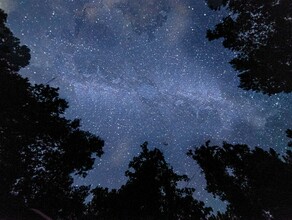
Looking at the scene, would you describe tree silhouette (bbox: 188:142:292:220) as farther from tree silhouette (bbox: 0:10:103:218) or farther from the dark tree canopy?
tree silhouette (bbox: 0:10:103:218)

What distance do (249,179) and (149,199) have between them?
7451 mm

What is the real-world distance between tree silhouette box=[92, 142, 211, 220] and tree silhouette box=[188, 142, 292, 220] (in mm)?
2209

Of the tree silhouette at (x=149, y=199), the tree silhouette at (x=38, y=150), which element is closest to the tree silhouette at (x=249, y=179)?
the tree silhouette at (x=149, y=199)

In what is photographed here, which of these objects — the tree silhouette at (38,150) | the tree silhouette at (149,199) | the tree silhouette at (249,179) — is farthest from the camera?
the tree silhouette at (149,199)

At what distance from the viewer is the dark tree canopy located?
1207cm

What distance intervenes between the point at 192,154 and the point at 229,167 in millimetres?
2644

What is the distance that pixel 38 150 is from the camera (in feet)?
54.3

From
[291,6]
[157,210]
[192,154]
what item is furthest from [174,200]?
[291,6]

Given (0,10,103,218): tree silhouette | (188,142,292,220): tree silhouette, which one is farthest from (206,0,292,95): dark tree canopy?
(0,10,103,218): tree silhouette

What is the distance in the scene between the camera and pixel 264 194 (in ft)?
42.8

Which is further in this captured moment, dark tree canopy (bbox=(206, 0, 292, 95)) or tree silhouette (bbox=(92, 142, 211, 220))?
tree silhouette (bbox=(92, 142, 211, 220))

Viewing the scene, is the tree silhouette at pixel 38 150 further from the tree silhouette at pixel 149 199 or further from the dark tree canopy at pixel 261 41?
the dark tree canopy at pixel 261 41

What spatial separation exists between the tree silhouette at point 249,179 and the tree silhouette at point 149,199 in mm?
2209

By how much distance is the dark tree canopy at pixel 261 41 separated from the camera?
39.6 ft
